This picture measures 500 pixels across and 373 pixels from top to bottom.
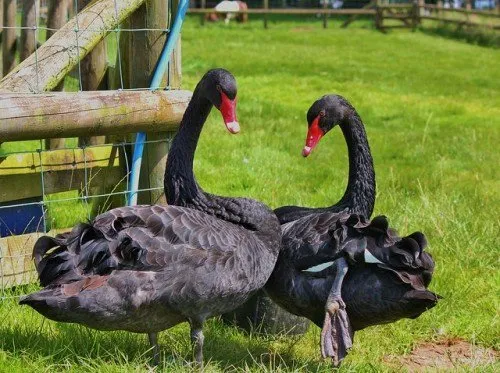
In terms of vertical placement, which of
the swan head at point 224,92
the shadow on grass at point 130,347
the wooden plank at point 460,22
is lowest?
the wooden plank at point 460,22

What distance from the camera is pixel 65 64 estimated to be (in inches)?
160

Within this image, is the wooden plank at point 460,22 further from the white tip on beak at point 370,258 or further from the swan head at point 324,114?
the white tip on beak at point 370,258

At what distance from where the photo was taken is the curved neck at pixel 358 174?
3967mm

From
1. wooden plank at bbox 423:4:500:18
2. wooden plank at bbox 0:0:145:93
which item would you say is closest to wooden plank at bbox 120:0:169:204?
wooden plank at bbox 0:0:145:93

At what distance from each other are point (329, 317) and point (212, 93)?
102cm

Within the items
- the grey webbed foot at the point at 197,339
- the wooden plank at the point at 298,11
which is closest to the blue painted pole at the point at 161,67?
the grey webbed foot at the point at 197,339

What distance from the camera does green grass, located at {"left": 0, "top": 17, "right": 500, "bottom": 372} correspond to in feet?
11.5

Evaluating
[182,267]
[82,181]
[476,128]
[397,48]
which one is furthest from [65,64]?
[397,48]

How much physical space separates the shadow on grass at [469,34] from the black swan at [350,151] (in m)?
17.0

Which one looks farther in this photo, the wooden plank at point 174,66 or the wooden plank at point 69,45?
the wooden plank at point 174,66

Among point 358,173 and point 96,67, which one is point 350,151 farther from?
point 96,67

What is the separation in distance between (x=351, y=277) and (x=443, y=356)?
765mm

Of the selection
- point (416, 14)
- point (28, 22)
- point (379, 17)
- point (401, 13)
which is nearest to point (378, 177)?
point (28, 22)

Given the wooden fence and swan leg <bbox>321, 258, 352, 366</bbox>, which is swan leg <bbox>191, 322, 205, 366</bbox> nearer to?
swan leg <bbox>321, 258, 352, 366</bbox>
